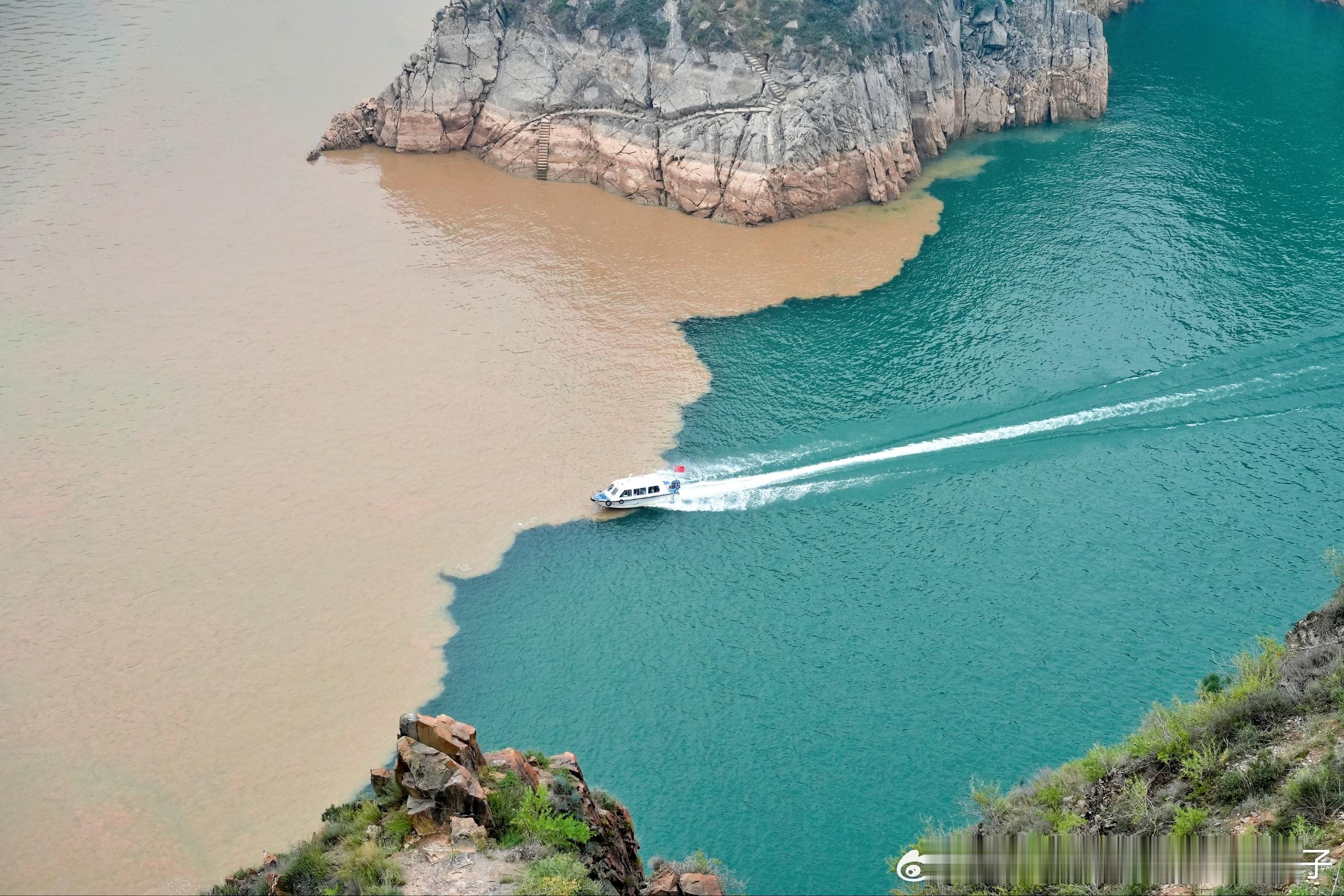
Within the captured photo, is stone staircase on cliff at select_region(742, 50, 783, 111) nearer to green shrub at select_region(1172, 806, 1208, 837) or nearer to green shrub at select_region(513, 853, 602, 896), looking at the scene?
green shrub at select_region(1172, 806, 1208, 837)

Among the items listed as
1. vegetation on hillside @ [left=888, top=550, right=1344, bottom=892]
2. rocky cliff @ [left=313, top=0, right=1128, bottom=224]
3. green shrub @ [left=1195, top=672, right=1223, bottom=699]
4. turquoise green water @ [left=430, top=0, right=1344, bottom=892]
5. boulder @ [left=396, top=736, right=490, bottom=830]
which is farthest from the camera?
rocky cliff @ [left=313, top=0, right=1128, bottom=224]

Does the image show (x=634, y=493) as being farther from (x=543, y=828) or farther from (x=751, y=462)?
(x=543, y=828)

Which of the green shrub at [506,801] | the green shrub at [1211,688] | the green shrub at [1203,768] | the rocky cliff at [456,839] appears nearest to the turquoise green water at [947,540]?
the green shrub at [1211,688]

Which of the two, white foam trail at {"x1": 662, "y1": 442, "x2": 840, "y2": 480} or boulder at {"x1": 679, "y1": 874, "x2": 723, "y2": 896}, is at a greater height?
white foam trail at {"x1": 662, "y1": 442, "x2": 840, "y2": 480}

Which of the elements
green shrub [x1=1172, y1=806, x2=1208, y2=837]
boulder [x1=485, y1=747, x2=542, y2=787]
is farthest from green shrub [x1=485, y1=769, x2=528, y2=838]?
green shrub [x1=1172, y1=806, x2=1208, y2=837]

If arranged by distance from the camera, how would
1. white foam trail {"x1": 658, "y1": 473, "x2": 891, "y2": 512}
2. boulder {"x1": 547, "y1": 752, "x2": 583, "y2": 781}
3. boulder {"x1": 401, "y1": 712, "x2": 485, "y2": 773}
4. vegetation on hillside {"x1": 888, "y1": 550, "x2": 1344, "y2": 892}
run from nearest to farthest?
vegetation on hillside {"x1": 888, "y1": 550, "x2": 1344, "y2": 892} < boulder {"x1": 401, "y1": 712, "x2": 485, "y2": 773} < boulder {"x1": 547, "y1": 752, "x2": 583, "y2": 781} < white foam trail {"x1": 658, "y1": 473, "x2": 891, "y2": 512}

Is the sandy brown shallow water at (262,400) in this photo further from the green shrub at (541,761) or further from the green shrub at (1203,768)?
the green shrub at (1203,768)

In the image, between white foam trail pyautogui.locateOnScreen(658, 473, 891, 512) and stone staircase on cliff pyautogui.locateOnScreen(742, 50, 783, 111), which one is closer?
white foam trail pyautogui.locateOnScreen(658, 473, 891, 512)

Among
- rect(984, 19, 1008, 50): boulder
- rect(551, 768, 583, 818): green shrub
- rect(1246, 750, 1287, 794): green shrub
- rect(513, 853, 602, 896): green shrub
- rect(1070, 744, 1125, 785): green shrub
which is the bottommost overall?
rect(1070, 744, 1125, 785): green shrub

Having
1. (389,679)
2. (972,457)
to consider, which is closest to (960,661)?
(972,457)
